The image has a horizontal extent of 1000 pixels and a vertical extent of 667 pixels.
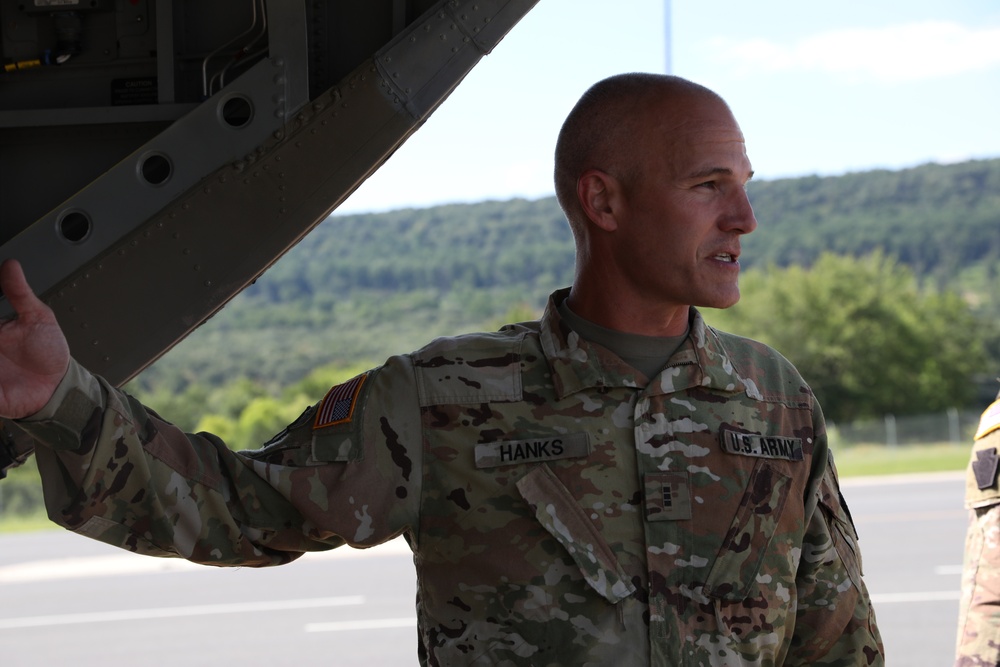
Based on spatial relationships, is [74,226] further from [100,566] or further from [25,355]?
[100,566]

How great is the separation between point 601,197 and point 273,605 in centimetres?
831

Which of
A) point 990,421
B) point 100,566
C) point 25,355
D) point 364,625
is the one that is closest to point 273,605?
point 364,625

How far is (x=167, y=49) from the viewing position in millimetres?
2439

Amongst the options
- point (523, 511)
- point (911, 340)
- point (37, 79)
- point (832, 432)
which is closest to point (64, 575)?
point (37, 79)

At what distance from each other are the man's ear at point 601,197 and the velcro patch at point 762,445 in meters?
0.41

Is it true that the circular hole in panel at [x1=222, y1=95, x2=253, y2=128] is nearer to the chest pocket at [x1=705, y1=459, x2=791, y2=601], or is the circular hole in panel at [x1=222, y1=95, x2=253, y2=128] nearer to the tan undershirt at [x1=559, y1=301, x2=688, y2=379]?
the tan undershirt at [x1=559, y1=301, x2=688, y2=379]

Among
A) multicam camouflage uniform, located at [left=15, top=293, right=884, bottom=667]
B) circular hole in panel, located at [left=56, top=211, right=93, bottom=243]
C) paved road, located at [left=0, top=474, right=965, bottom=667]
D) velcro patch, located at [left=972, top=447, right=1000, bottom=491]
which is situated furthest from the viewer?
paved road, located at [left=0, top=474, right=965, bottom=667]

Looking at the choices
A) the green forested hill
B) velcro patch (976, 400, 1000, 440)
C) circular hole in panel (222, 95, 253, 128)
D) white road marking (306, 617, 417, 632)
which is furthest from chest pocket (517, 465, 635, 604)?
the green forested hill

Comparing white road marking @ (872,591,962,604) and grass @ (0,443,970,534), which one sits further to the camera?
grass @ (0,443,970,534)

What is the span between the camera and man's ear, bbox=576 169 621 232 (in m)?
2.04

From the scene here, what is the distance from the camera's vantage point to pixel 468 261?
6456 centimetres

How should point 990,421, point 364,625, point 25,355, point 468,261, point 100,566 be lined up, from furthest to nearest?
point 468,261 < point 100,566 < point 364,625 < point 990,421 < point 25,355

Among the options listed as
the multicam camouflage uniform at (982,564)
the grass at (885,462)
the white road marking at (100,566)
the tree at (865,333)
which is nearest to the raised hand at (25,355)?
the multicam camouflage uniform at (982,564)

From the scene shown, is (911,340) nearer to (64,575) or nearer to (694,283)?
(64,575)
